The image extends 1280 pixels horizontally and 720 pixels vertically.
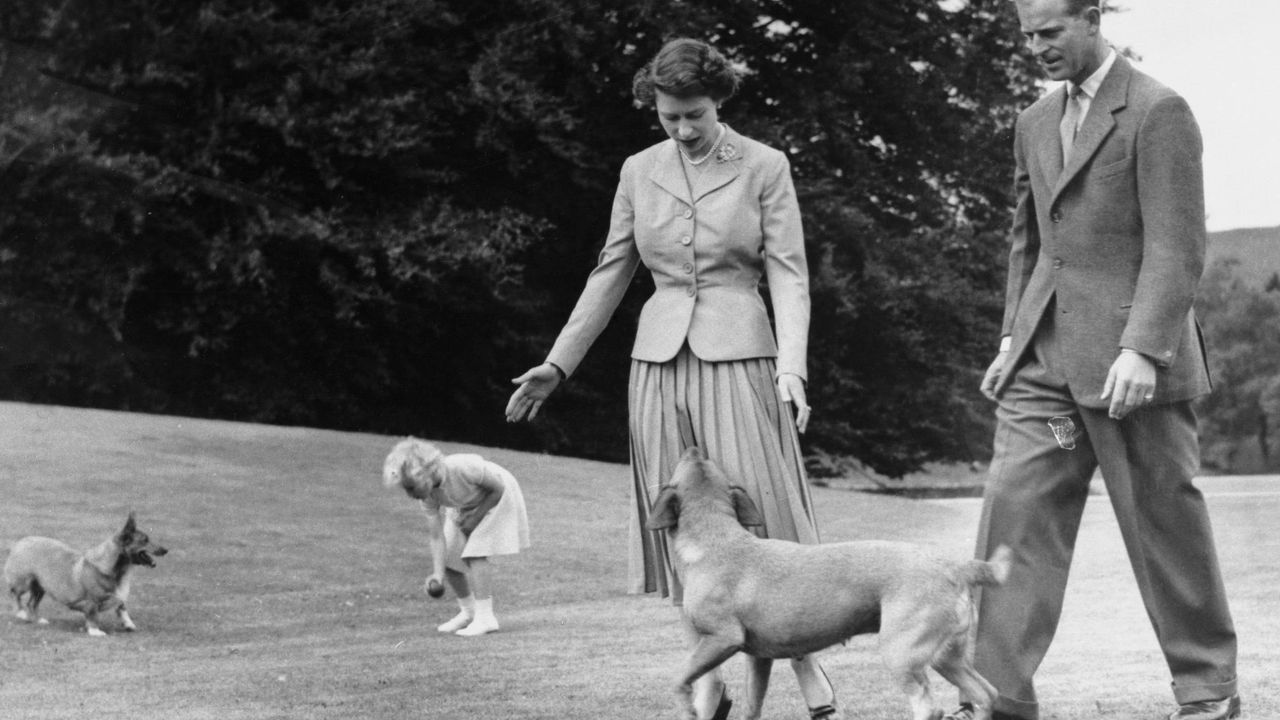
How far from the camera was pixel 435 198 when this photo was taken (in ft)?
77.3

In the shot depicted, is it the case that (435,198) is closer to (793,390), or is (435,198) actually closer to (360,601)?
(360,601)

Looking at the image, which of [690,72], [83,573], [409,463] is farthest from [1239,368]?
[690,72]

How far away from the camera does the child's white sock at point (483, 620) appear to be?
33.2 feet

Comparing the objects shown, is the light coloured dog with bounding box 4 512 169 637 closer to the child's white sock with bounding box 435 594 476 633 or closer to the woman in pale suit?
the child's white sock with bounding box 435 594 476 633

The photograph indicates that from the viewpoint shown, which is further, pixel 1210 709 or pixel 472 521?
pixel 472 521

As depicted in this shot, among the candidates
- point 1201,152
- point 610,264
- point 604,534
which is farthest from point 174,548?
point 1201,152

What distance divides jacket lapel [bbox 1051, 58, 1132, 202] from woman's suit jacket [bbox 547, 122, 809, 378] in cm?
92

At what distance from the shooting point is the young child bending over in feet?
33.3

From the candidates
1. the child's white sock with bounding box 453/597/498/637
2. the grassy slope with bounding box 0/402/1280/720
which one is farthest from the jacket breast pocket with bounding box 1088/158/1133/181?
the child's white sock with bounding box 453/597/498/637

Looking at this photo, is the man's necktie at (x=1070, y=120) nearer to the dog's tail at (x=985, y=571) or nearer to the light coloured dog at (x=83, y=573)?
the dog's tail at (x=985, y=571)

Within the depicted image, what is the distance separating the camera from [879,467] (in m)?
27.4

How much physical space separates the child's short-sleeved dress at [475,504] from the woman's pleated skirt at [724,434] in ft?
15.0

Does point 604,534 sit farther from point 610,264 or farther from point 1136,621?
point 610,264

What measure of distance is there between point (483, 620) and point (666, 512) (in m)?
5.28
